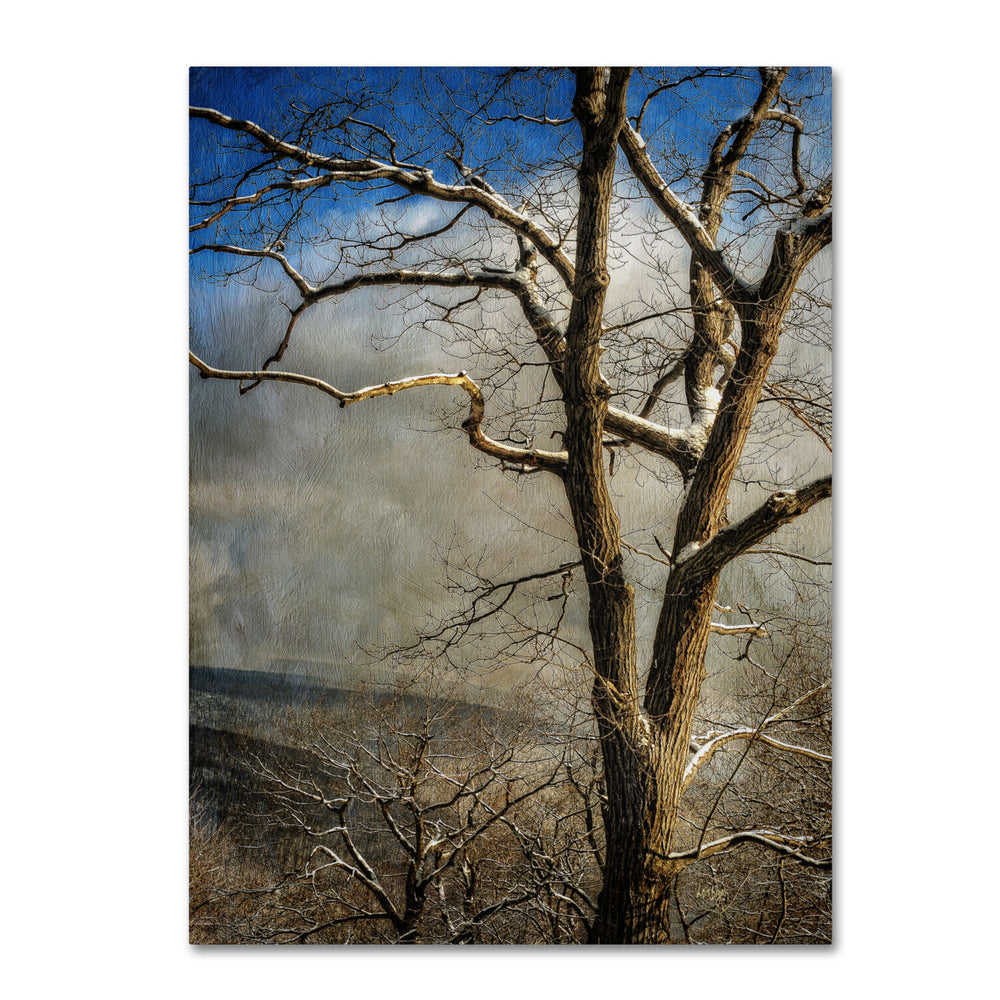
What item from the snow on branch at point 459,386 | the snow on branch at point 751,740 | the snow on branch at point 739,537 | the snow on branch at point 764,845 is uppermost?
the snow on branch at point 459,386

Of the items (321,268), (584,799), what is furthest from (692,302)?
(584,799)

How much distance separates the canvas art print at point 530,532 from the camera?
3287 mm

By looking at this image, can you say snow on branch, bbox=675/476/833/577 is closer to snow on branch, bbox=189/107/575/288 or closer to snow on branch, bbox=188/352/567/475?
snow on branch, bbox=188/352/567/475

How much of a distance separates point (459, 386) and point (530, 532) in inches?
18.1

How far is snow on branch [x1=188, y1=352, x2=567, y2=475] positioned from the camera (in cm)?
329

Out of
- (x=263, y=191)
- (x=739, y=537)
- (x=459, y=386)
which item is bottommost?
(x=739, y=537)

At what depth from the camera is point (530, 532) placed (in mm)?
3305

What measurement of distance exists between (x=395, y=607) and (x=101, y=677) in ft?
A: 2.83

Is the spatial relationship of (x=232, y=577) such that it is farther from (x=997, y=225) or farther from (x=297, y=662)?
(x=997, y=225)

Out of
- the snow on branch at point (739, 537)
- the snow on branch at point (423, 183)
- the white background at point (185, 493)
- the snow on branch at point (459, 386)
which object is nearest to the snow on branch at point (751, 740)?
the white background at point (185, 493)

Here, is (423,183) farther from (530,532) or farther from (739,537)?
(739,537)

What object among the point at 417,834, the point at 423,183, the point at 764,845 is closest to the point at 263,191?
the point at 423,183

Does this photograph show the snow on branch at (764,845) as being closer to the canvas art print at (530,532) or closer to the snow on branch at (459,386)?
the canvas art print at (530,532)
